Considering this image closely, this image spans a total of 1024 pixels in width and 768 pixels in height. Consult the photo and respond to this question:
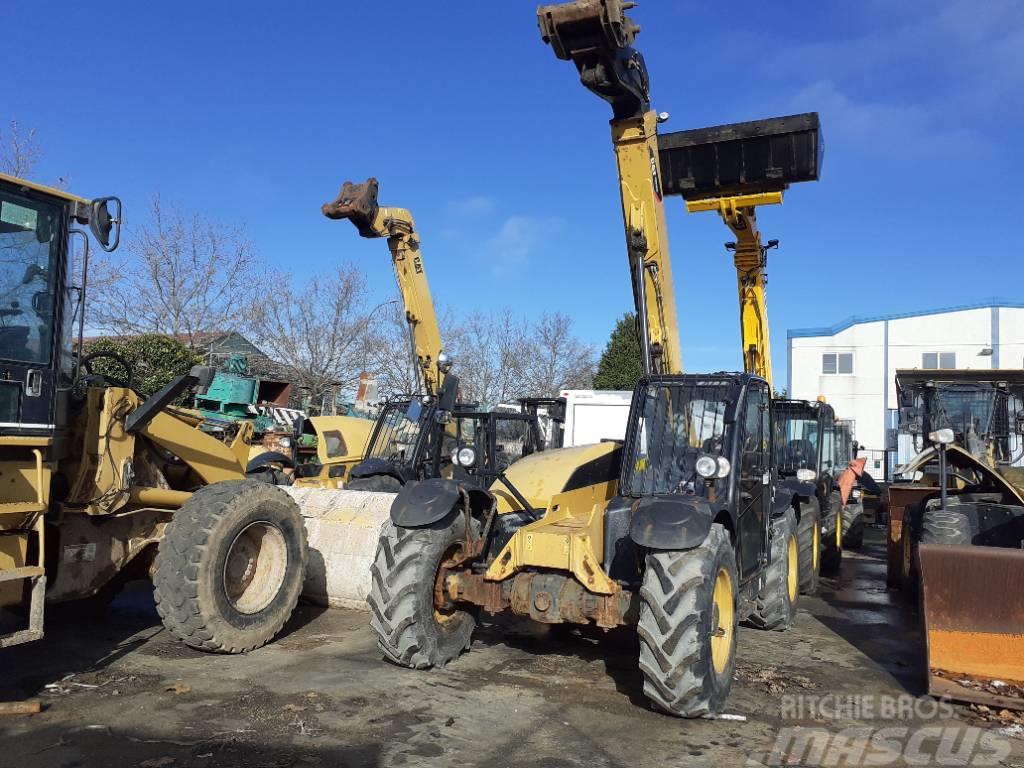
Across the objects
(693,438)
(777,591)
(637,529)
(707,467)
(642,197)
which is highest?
(642,197)

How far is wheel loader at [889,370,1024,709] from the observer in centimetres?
559

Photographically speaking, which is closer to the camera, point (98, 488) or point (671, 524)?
point (671, 524)

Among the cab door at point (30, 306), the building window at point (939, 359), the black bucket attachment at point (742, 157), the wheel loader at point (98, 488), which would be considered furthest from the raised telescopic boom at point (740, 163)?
the building window at point (939, 359)

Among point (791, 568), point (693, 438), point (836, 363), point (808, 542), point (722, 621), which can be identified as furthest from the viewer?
point (836, 363)

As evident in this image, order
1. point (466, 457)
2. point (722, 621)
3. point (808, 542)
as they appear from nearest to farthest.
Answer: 1. point (722, 621)
2. point (466, 457)
3. point (808, 542)

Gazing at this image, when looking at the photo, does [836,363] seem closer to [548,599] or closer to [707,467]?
[707,467]

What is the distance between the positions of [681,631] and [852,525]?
11.0m

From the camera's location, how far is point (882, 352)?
34.5 metres

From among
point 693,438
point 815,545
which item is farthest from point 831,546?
point 693,438

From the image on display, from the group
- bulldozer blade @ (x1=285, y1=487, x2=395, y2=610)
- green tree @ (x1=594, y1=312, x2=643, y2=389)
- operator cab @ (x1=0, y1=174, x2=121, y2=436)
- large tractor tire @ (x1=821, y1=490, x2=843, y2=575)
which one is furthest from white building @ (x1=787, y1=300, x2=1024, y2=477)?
operator cab @ (x1=0, y1=174, x2=121, y2=436)

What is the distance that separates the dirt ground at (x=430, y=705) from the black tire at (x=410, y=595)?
0.20 m

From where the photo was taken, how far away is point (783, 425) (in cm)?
1202

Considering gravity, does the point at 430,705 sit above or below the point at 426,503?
below

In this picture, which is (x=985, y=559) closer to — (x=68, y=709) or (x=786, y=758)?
(x=786, y=758)
